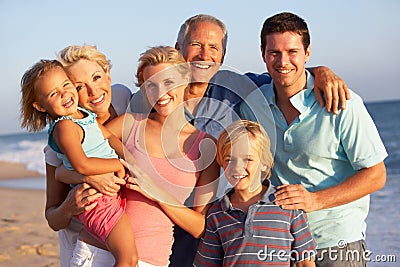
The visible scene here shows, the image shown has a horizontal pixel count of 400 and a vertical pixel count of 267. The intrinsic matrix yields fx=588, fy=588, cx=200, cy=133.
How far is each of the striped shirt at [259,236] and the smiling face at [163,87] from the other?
0.63m

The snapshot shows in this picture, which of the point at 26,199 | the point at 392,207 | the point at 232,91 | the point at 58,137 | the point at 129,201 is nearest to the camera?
the point at 58,137

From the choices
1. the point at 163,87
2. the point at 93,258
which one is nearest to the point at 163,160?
the point at 163,87

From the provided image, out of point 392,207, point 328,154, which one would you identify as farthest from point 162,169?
point 392,207

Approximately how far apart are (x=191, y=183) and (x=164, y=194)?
18cm

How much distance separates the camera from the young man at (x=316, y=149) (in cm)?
329

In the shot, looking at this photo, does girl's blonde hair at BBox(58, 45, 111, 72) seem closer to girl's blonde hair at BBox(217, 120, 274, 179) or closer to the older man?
the older man

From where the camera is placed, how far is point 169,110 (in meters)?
3.36

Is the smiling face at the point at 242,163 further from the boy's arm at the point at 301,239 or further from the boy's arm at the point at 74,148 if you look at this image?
the boy's arm at the point at 74,148

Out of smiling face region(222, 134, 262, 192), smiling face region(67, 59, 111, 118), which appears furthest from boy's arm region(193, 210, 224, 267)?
smiling face region(67, 59, 111, 118)

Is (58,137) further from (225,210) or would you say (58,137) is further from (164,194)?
(225,210)

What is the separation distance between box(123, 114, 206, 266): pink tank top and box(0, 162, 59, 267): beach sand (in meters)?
4.37

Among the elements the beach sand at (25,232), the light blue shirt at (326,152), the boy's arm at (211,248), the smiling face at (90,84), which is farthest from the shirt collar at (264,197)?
the beach sand at (25,232)

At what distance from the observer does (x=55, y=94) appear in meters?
3.18

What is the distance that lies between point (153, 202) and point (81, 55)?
3.08 ft
